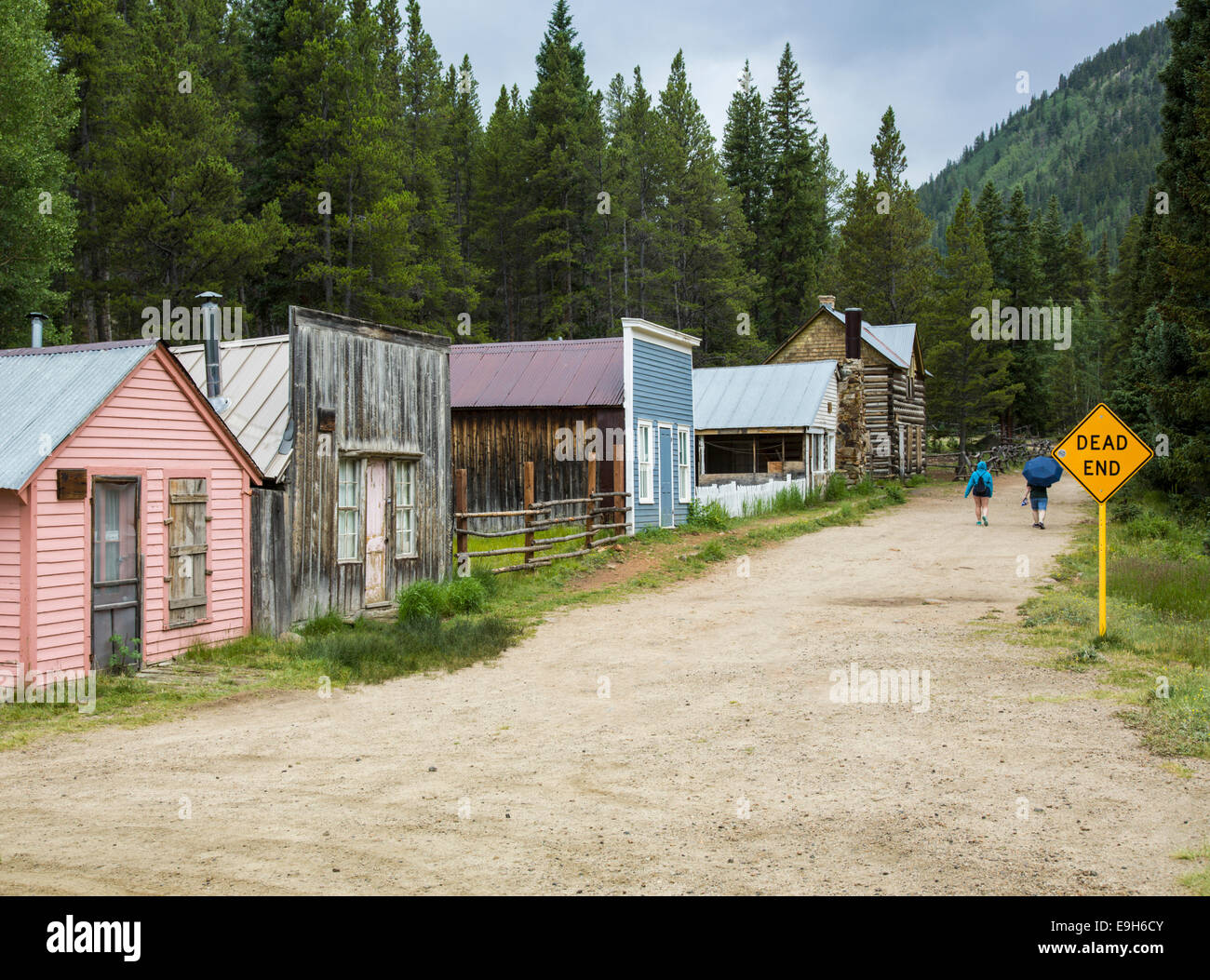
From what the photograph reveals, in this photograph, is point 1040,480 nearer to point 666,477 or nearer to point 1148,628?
point 666,477

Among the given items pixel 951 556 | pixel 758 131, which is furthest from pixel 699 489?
pixel 758 131

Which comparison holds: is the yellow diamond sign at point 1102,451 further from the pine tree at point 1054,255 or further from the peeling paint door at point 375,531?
the pine tree at point 1054,255

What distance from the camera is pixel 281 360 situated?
14.6 metres

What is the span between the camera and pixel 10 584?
33.2 ft

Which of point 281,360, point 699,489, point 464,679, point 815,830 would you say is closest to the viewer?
point 815,830

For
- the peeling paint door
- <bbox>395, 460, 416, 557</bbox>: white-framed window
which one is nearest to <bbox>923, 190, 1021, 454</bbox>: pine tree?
<bbox>395, 460, 416, 557</bbox>: white-framed window

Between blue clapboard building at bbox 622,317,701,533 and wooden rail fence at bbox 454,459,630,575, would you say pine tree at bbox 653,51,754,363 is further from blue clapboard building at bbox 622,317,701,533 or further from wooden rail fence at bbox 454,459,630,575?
wooden rail fence at bbox 454,459,630,575

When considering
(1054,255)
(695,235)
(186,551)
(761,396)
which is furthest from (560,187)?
(1054,255)

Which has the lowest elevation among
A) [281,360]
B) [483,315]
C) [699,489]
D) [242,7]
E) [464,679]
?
[464,679]

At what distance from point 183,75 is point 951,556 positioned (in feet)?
92.0

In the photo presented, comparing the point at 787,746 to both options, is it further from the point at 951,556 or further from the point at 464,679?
the point at 951,556

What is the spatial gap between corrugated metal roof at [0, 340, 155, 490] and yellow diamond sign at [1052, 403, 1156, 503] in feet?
36.2

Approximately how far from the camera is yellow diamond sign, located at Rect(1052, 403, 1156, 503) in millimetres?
12117

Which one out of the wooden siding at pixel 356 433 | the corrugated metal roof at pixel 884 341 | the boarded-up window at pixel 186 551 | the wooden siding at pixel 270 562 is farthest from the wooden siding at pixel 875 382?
the boarded-up window at pixel 186 551
